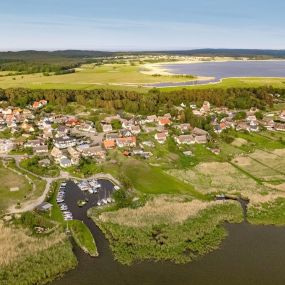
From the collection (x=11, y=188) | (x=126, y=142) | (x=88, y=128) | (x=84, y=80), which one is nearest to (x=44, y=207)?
(x=11, y=188)

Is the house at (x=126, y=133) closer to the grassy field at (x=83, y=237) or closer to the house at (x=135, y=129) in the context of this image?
the house at (x=135, y=129)

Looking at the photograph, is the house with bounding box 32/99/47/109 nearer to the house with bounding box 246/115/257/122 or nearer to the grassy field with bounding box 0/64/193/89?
the grassy field with bounding box 0/64/193/89

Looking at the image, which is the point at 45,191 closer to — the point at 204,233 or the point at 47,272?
the point at 47,272

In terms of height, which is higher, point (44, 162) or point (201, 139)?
point (201, 139)

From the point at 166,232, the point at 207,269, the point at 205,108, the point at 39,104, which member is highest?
the point at 39,104

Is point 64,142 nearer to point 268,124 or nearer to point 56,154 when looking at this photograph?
point 56,154

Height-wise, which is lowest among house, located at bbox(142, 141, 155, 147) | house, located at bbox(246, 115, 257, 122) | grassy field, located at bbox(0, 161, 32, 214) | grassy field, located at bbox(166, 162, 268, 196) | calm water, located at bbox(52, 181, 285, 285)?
calm water, located at bbox(52, 181, 285, 285)

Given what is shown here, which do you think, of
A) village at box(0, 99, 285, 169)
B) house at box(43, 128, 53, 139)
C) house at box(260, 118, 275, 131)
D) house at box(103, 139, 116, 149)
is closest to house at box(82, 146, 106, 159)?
village at box(0, 99, 285, 169)
